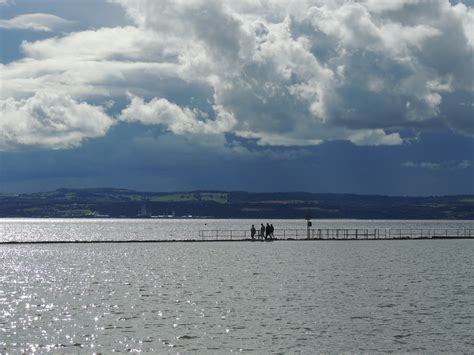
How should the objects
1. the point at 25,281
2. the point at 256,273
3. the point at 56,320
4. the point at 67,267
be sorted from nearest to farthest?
the point at 56,320 < the point at 25,281 < the point at 256,273 < the point at 67,267

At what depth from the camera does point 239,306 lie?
54656 millimetres

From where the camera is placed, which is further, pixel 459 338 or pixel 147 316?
pixel 147 316

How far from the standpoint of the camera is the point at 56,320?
47.9 meters

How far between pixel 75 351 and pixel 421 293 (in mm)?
35340

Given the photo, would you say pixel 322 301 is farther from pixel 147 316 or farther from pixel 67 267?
pixel 67 267

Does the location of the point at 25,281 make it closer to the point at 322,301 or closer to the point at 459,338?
the point at 322,301

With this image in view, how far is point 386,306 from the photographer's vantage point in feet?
178

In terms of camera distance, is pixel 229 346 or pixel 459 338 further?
pixel 459 338

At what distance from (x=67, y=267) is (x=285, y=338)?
189ft

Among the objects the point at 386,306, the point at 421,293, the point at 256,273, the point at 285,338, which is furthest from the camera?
the point at 256,273

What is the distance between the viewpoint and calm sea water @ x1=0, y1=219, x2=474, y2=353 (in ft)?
134

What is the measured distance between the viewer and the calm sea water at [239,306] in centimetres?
4091

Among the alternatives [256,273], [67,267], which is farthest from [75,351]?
[67,267]

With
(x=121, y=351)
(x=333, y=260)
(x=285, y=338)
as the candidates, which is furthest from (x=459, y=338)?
(x=333, y=260)
